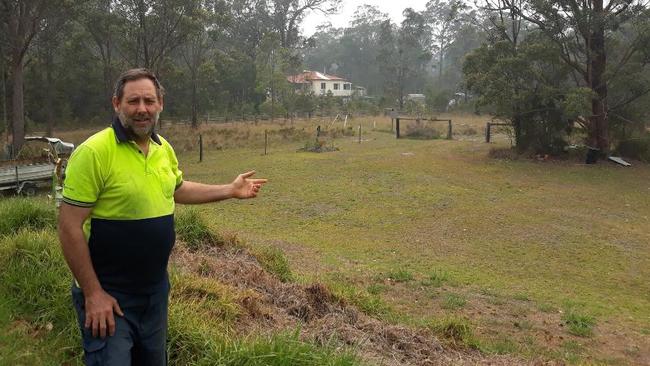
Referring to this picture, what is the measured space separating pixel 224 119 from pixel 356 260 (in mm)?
28135

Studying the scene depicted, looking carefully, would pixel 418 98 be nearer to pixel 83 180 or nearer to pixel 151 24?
pixel 151 24

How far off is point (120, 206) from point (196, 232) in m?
4.01

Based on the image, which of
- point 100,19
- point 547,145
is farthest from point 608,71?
point 100,19

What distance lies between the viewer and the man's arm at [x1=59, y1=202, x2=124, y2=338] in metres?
1.95

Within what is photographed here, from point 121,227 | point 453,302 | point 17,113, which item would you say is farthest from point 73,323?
point 17,113

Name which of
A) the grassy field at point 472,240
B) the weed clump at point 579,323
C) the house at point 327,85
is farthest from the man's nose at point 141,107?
the house at point 327,85


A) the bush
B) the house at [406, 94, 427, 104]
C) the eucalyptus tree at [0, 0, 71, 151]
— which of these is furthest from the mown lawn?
the house at [406, 94, 427, 104]

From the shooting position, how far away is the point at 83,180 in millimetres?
1938

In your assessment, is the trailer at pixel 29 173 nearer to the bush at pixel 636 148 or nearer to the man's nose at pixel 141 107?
the man's nose at pixel 141 107

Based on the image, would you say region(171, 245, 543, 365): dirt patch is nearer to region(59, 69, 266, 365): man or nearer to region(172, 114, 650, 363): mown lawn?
region(172, 114, 650, 363): mown lawn

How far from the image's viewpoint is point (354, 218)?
11148mm

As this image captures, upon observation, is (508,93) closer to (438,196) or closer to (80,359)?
(438,196)

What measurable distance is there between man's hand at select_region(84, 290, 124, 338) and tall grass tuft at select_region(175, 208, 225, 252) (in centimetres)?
374

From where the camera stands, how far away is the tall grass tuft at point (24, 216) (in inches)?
195
